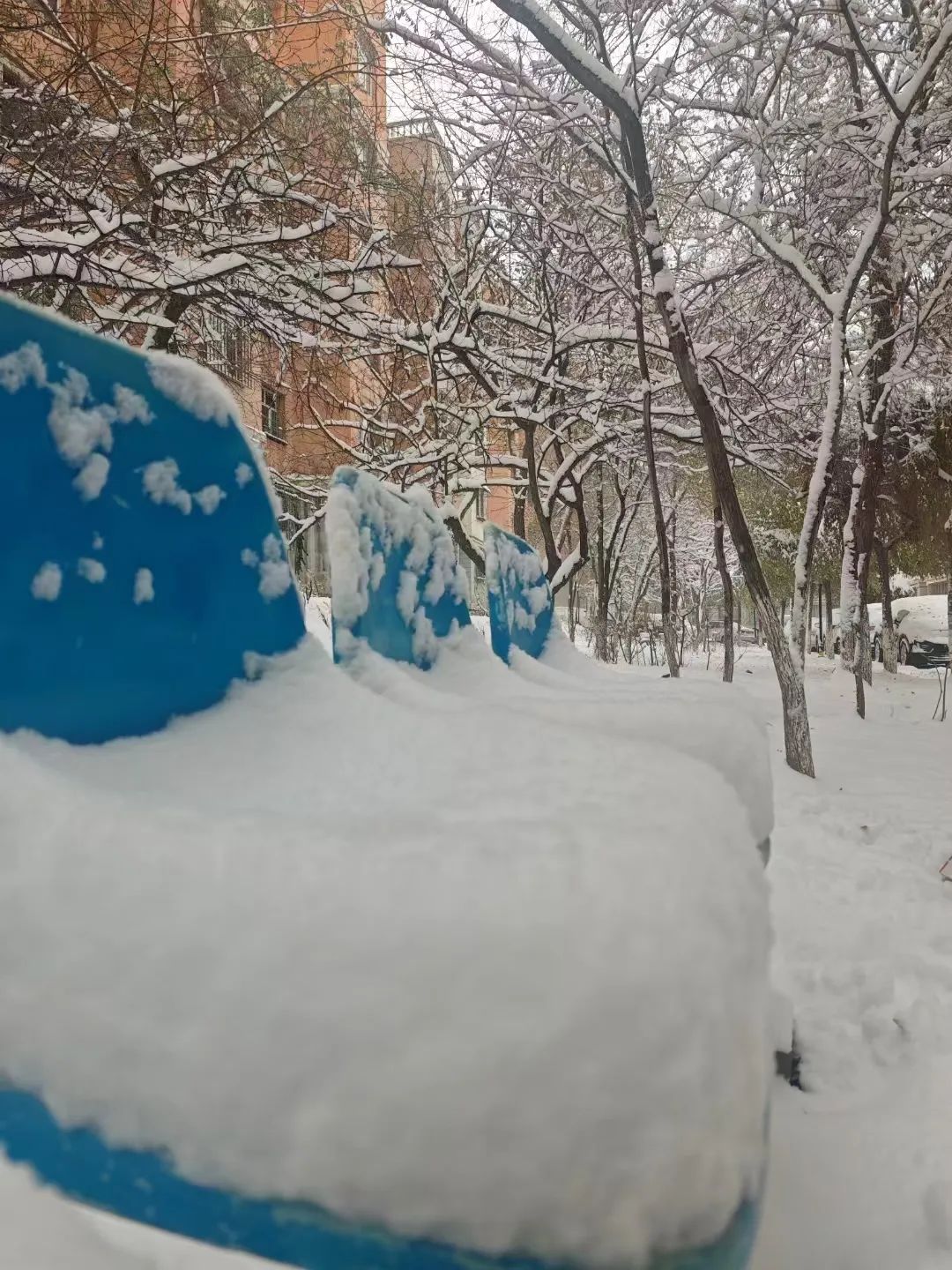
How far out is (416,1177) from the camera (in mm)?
386

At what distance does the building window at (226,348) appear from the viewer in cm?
621

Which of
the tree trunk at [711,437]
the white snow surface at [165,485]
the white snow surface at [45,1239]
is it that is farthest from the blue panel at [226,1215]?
the tree trunk at [711,437]

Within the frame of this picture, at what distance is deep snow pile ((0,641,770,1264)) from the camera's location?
14.9 inches

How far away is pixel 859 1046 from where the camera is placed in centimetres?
179

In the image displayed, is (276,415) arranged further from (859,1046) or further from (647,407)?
(859,1046)

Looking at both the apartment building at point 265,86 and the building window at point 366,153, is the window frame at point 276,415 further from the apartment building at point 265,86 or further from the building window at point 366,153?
the building window at point 366,153

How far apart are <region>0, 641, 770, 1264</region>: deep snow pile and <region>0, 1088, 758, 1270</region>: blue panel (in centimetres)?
1

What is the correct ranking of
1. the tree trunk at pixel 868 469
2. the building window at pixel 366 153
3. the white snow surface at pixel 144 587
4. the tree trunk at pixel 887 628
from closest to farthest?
the white snow surface at pixel 144 587 < the building window at pixel 366 153 < the tree trunk at pixel 868 469 < the tree trunk at pixel 887 628

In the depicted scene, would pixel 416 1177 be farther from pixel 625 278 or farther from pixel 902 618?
pixel 902 618

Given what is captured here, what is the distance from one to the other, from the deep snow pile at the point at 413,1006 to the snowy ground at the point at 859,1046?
340 millimetres

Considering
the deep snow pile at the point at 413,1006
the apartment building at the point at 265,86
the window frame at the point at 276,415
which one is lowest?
the deep snow pile at the point at 413,1006

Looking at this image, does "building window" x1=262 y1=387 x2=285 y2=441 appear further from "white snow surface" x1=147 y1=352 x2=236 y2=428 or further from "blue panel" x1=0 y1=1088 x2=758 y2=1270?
"blue panel" x1=0 y1=1088 x2=758 y2=1270

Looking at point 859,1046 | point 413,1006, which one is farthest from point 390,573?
point 859,1046

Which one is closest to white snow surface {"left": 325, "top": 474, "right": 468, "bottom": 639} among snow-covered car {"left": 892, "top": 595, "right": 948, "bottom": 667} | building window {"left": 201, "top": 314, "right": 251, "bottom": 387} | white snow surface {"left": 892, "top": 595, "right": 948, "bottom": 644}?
building window {"left": 201, "top": 314, "right": 251, "bottom": 387}
